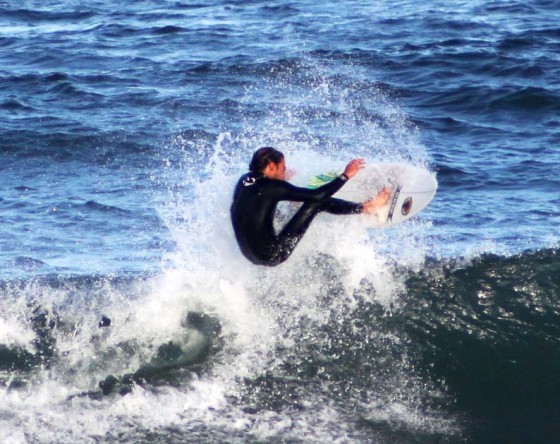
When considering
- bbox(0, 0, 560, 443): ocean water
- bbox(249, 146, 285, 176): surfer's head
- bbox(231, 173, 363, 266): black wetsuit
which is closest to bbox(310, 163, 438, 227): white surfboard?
bbox(0, 0, 560, 443): ocean water

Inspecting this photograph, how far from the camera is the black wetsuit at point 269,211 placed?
8.49 metres

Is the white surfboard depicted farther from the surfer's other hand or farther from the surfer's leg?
the surfer's other hand

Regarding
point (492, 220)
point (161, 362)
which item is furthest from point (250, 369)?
point (492, 220)

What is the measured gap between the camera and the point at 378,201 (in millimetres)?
9680

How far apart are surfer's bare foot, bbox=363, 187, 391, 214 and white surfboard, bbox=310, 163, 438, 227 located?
0.13 ft

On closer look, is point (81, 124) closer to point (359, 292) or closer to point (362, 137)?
point (362, 137)

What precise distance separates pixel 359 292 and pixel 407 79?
33.3 feet

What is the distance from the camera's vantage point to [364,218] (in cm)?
972

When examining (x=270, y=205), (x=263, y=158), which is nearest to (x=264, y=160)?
(x=263, y=158)

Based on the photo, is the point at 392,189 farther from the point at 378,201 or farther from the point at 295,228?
the point at 295,228

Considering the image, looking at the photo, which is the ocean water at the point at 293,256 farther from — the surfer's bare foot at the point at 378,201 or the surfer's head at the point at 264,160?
the surfer's head at the point at 264,160

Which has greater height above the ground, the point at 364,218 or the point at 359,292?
the point at 364,218

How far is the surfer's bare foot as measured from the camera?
9555 mm

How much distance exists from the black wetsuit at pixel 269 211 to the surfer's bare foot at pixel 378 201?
66cm
